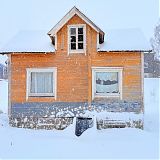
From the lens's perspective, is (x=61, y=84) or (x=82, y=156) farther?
(x=61, y=84)

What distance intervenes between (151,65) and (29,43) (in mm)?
24614

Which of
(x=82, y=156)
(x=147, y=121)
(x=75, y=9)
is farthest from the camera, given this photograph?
(x=147, y=121)

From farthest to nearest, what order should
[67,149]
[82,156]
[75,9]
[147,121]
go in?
[147,121] → [75,9] → [67,149] → [82,156]

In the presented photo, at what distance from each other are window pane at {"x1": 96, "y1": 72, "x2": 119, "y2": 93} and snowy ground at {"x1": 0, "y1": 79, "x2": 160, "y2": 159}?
1.78 metres

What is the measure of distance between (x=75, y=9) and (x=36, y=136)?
5.47m

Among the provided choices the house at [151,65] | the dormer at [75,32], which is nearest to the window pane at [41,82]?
the dormer at [75,32]

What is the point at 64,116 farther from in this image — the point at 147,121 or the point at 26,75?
the point at 147,121

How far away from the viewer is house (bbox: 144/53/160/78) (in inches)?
1476

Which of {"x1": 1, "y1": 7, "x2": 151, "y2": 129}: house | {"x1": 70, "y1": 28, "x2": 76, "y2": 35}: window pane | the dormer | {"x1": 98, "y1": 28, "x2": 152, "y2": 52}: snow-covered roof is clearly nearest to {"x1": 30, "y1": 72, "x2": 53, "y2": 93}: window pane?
{"x1": 1, "y1": 7, "x2": 151, "y2": 129}: house

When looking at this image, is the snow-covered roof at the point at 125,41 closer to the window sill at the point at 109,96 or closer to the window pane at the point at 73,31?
the window pane at the point at 73,31

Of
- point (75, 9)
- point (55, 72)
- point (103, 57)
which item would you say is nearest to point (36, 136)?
point (55, 72)

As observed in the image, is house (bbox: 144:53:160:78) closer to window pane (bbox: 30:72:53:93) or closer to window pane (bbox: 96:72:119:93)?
window pane (bbox: 96:72:119:93)

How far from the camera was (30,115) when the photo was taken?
1480cm

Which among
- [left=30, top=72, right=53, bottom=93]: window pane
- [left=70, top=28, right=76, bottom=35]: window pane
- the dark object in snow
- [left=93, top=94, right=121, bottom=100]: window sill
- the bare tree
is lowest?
the dark object in snow
